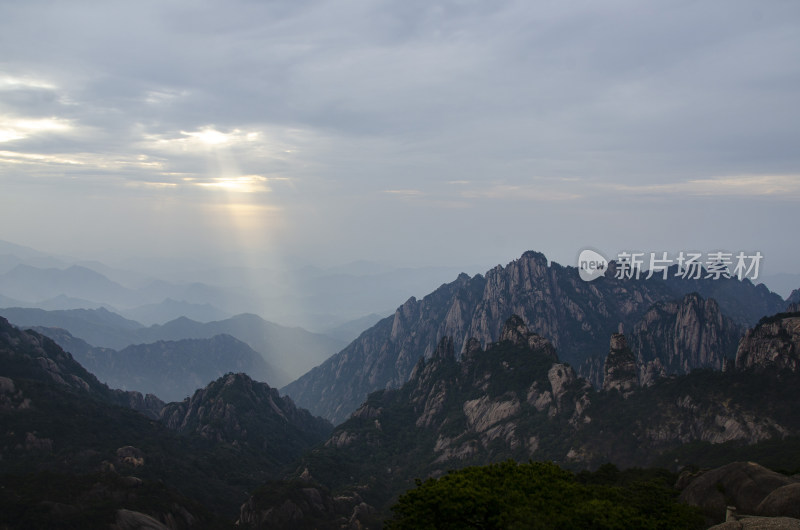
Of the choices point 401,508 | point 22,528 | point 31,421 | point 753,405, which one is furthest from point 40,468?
point 753,405

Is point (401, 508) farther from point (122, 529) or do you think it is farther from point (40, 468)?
point (40, 468)

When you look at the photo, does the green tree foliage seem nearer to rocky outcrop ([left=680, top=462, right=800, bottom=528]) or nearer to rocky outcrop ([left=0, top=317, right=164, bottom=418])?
rocky outcrop ([left=680, top=462, right=800, bottom=528])

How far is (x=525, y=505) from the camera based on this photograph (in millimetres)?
50938

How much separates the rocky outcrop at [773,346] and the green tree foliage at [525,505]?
327ft

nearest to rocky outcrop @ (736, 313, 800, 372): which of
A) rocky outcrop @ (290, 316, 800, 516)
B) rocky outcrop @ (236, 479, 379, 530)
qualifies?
rocky outcrop @ (290, 316, 800, 516)

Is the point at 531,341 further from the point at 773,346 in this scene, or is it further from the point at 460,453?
the point at 773,346

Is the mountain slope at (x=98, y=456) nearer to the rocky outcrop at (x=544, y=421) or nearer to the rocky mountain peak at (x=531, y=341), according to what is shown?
the rocky outcrop at (x=544, y=421)

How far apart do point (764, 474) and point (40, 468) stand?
417 ft

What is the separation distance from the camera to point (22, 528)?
82.7 meters

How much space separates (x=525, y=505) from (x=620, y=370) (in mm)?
124263

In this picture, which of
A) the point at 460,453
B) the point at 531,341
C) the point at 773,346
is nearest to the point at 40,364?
the point at 460,453

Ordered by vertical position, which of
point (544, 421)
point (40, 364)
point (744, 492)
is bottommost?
point (544, 421)

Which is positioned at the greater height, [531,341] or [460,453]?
[531,341]

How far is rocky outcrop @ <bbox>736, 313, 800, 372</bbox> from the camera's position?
450ft
